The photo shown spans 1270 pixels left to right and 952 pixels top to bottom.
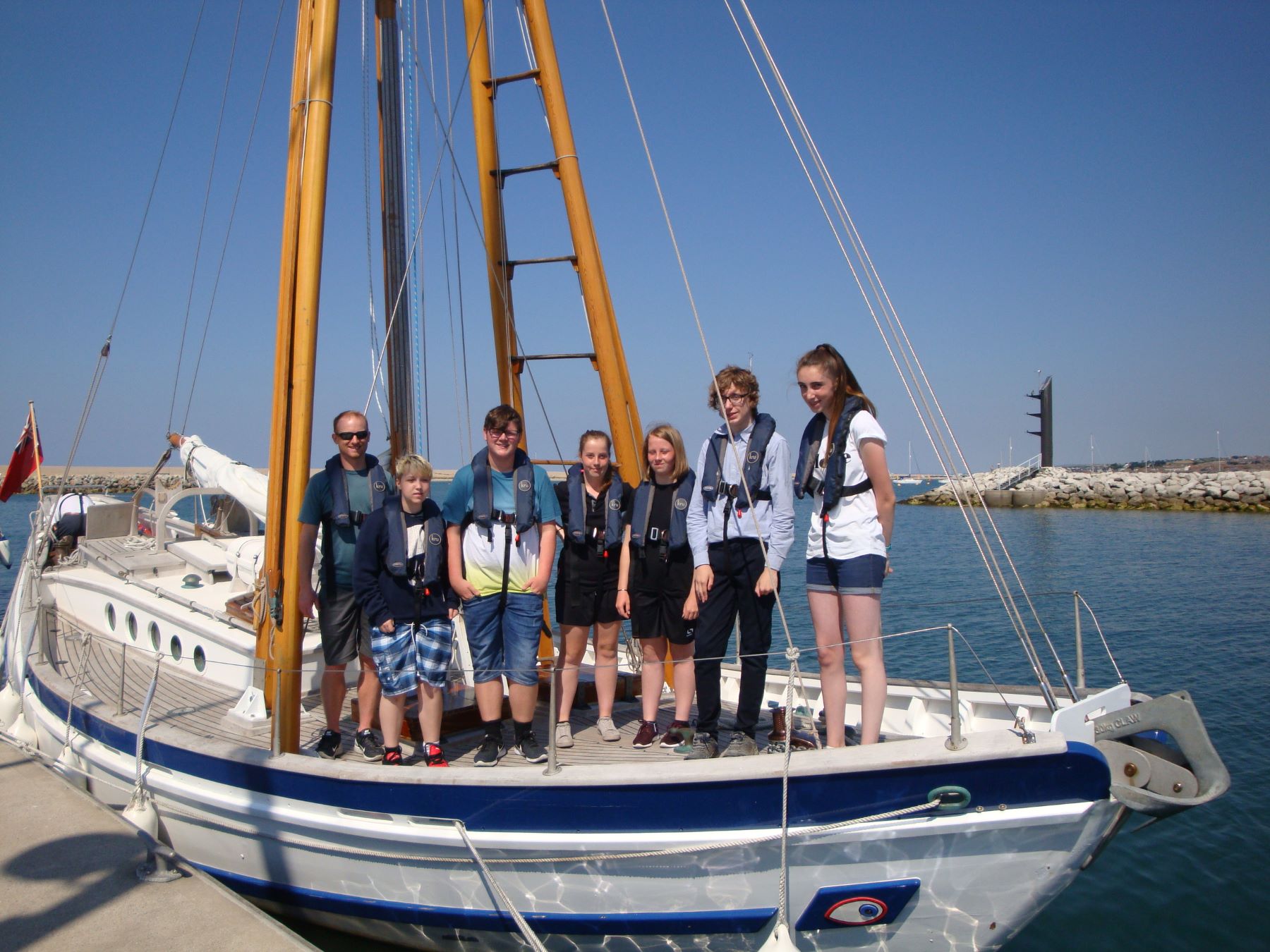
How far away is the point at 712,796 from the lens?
373 cm

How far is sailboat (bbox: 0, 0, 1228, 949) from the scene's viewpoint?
3592 millimetres

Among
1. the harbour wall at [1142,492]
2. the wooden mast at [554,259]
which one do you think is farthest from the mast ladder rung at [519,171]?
the harbour wall at [1142,492]

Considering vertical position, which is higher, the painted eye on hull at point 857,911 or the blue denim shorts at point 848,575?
the blue denim shorts at point 848,575

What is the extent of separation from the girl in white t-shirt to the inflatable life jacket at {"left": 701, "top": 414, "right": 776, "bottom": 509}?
0.26 metres

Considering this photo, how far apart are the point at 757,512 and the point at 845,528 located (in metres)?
0.58

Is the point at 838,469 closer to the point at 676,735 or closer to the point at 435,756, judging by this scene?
the point at 676,735

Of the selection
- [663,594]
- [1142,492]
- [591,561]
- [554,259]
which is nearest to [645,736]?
[663,594]

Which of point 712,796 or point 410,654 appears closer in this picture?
point 712,796

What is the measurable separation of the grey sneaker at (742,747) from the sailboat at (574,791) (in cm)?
45

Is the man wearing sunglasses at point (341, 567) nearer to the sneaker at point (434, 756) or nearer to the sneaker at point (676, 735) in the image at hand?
the sneaker at point (434, 756)

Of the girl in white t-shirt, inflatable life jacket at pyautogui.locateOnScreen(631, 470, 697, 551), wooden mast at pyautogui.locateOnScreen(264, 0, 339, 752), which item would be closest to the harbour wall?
inflatable life jacket at pyautogui.locateOnScreen(631, 470, 697, 551)

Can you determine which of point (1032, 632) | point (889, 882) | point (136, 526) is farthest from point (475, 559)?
point (1032, 632)

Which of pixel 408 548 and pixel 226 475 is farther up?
pixel 226 475

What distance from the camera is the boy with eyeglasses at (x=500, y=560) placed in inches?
188
